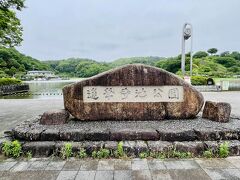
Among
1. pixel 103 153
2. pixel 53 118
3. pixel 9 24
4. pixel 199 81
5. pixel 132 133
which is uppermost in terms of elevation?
pixel 9 24

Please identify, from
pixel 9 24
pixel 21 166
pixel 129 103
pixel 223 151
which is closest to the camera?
pixel 21 166

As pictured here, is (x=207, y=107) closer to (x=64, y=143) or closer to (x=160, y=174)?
(x=160, y=174)

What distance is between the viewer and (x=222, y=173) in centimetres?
304

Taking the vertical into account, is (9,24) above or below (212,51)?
below

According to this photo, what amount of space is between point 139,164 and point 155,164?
27cm

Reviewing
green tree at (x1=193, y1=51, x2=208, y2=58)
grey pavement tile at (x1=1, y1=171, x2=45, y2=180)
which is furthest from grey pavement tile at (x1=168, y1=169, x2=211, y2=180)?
green tree at (x1=193, y1=51, x2=208, y2=58)

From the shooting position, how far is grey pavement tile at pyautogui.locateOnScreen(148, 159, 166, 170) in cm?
328

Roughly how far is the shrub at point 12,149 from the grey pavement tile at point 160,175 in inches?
98.1

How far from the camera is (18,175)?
3.05 meters

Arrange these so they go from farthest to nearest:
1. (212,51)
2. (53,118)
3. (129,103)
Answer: (212,51) → (129,103) → (53,118)

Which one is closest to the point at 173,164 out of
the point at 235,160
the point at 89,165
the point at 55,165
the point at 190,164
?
the point at 190,164

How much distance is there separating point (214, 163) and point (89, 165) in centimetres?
213

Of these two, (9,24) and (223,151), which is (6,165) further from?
(9,24)

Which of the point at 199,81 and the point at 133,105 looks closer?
the point at 133,105
